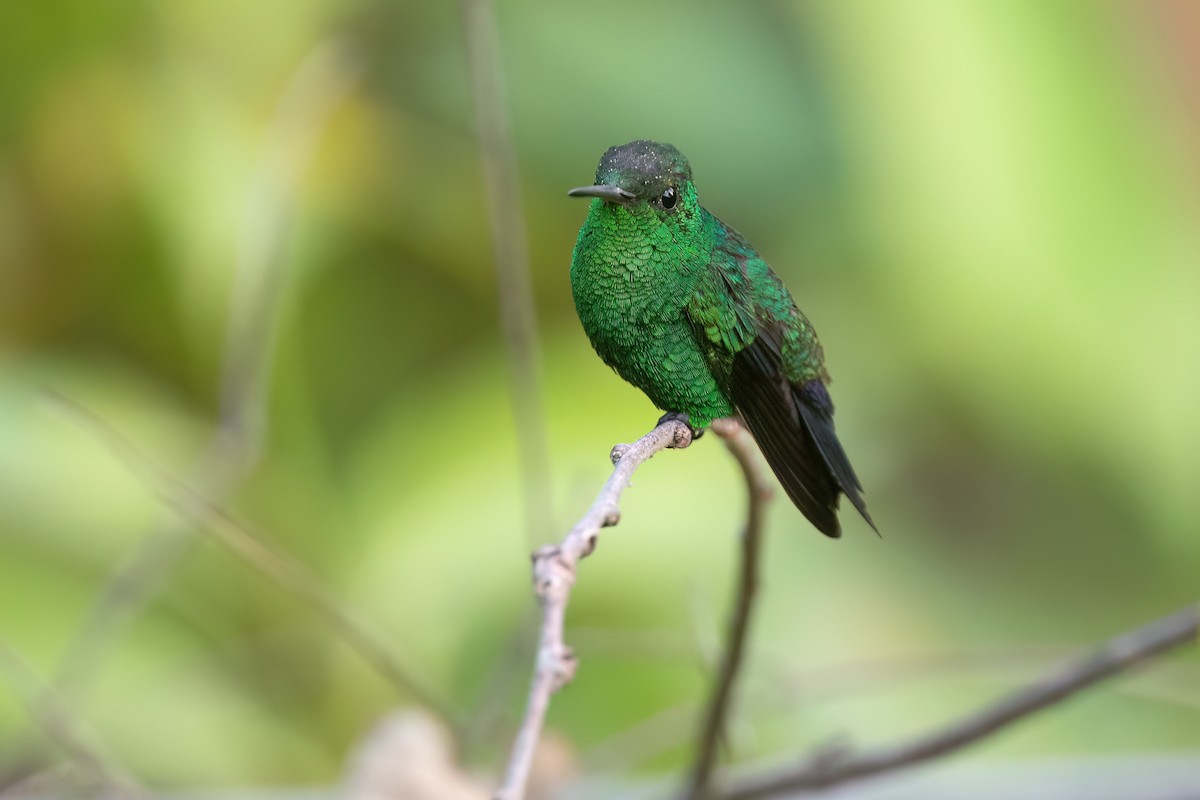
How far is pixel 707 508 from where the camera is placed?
2.21 metres

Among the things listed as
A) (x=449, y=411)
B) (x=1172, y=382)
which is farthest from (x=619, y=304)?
(x=1172, y=382)

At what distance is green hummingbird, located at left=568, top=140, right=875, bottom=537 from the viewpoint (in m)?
0.72

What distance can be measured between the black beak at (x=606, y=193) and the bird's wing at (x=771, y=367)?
12cm

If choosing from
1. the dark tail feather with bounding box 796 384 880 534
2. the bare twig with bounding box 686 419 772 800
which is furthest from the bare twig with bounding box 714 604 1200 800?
the dark tail feather with bounding box 796 384 880 534

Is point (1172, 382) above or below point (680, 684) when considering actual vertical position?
above

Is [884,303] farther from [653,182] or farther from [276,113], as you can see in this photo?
[653,182]

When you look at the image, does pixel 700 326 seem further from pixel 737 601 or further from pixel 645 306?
pixel 737 601

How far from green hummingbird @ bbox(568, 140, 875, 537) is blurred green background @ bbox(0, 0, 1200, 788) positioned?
1.35 metres

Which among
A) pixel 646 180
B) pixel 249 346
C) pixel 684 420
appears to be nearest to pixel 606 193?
pixel 646 180

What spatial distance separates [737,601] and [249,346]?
3.75ft

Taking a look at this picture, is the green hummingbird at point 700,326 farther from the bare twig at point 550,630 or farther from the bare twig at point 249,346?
the bare twig at point 249,346

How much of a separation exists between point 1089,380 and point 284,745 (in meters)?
1.53

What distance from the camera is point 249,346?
1995mm

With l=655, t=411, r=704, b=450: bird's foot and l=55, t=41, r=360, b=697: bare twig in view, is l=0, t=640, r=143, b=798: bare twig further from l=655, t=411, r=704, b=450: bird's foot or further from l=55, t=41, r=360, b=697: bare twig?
l=655, t=411, r=704, b=450: bird's foot
